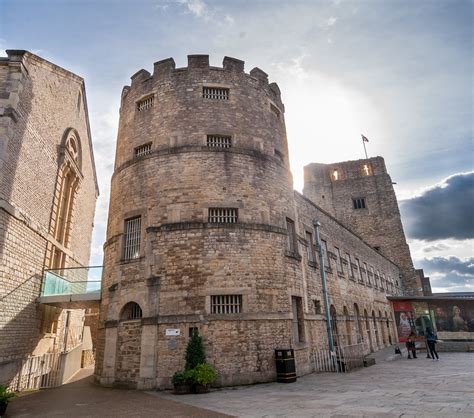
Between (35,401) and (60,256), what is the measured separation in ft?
28.3

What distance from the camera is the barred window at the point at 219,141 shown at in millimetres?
14263

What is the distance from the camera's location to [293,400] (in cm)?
808

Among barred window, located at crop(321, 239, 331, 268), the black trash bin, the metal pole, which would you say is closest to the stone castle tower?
barred window, located at crop(321, 239, 331, 268)

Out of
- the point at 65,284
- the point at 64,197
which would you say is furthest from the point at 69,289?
the point at 64,197

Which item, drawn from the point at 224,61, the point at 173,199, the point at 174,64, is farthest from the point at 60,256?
the point at 224,61

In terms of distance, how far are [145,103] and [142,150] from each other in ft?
8.43

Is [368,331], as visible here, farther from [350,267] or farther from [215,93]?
[215,93]

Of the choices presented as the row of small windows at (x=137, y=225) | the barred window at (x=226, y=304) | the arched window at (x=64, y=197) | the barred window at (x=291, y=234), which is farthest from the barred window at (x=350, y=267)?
the arched window at (x=64, y=197)

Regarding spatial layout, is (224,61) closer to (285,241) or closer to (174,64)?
(174,64)

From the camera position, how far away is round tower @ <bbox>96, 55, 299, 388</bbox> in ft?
37.2

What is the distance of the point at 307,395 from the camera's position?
344 inches

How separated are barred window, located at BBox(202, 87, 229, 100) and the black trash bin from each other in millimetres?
10957

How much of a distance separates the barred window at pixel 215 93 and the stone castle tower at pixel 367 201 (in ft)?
95.3

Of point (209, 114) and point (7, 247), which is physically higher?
point (209, 114)
